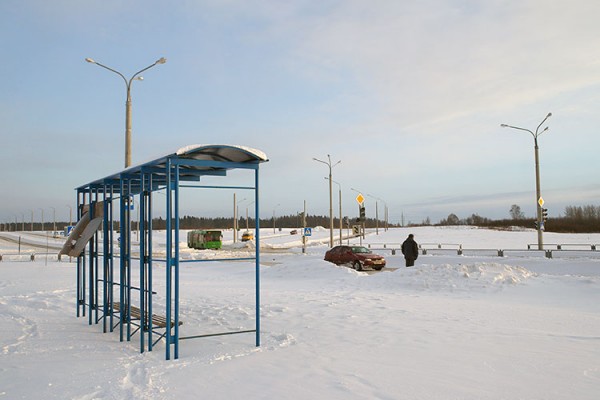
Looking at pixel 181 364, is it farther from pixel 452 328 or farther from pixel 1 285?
pixel 1 285

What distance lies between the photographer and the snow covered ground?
5.92 metres

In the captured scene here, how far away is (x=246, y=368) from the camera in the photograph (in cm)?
683

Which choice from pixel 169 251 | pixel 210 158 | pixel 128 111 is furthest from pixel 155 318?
pixel 128 111

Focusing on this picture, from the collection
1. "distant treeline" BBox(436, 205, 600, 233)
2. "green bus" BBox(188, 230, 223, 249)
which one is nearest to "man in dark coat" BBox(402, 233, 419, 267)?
"green bus" BBox(188, 230, 223, 249)

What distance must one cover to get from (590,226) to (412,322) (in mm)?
94595

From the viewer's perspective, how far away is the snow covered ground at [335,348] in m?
5.92

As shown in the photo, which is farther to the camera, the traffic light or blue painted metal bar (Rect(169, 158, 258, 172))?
the traffic light

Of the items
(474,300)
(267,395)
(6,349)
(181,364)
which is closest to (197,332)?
(181,364)

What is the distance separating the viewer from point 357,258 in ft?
92.8

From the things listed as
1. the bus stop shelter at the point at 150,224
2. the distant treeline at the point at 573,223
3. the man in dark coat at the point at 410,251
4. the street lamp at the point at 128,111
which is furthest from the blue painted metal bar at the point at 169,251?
the distant treeline at the point at 573,223

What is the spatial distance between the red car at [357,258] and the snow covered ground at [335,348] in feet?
40.7

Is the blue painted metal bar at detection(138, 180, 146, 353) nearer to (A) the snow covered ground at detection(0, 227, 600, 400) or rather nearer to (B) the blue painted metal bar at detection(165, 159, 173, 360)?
(A) the snow covered ground at detection(0, 227, 600, 400)

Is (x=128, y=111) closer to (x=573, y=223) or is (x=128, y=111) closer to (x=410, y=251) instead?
(x=410, y=251)

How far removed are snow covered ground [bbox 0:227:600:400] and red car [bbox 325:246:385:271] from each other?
488 inches
